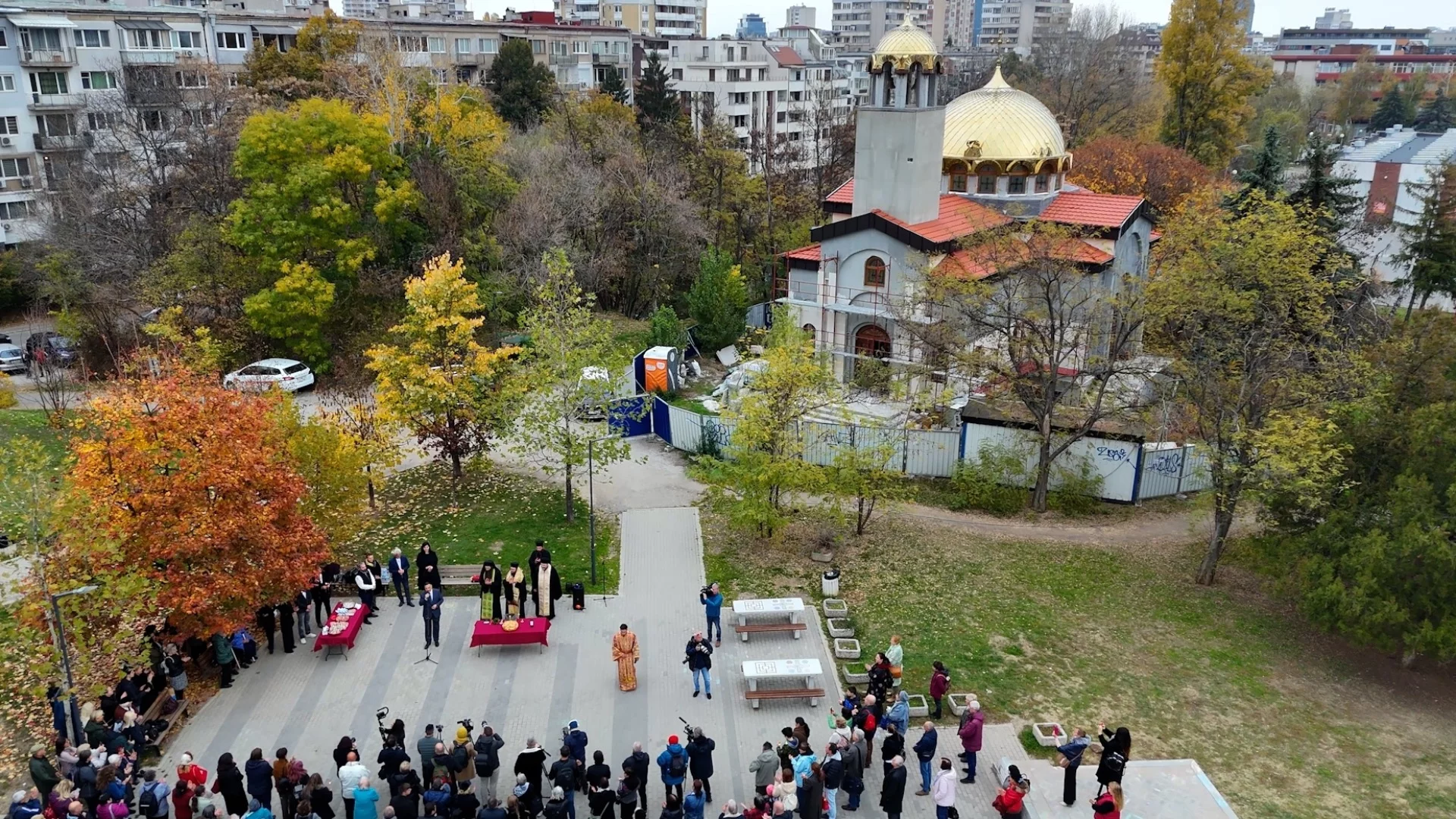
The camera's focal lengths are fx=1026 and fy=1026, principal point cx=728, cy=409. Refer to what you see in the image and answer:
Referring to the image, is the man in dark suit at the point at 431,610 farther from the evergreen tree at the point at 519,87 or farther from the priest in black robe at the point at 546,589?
the evergreen tree at the point at 519,87

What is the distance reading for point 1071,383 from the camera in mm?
25453

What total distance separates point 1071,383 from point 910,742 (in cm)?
1227

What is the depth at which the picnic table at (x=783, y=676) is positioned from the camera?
56.7 ft

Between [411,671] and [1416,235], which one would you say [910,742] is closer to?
[411,671]

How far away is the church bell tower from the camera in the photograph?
34.0 metres

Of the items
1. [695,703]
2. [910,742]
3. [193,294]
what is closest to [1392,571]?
[910,742]

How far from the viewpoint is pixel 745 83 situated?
268ft

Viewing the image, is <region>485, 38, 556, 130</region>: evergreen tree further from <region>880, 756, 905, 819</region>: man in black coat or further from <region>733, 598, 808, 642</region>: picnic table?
<region>880, 756, 905, 819</region>: man in black coat

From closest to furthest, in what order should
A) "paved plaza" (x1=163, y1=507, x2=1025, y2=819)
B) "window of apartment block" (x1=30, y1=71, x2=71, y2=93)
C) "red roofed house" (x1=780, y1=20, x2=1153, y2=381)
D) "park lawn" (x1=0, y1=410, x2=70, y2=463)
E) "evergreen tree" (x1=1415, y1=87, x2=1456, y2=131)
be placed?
"paved plaza" (x1=163, y1=507, x2=1025, y2=819) → "park lawn" (x1=0, y1=410, x2=70, y2=463) → "red roofed house" (x1=780, y1=20, x2=1153, y2=381) → "window of apartment block" (x1=30, y1=71, x2=71, y2=93) → "evergreen tree" (x1=1415, y1=87, x2=1456, y2=131)

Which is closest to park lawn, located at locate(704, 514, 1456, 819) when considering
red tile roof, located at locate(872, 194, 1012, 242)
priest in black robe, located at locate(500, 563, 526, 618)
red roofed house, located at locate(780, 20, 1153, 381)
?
priest in black robe, located at locate(500, 563, 526, 618)

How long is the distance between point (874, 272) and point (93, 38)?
137 ft

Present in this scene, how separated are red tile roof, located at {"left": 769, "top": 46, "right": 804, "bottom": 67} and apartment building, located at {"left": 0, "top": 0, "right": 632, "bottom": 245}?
113 feet

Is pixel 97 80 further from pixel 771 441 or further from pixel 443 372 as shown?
pixel 771 441

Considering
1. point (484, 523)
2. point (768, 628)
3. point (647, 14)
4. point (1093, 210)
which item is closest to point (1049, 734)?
point (768, 628)
